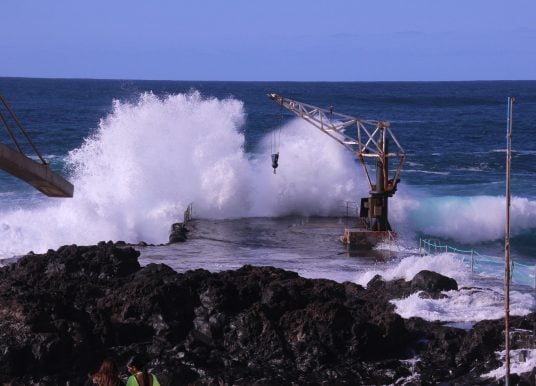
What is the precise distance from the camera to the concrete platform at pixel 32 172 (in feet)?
34.7

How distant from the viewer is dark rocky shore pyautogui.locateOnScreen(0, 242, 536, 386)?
15961mm

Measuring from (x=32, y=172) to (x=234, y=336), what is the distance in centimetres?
668

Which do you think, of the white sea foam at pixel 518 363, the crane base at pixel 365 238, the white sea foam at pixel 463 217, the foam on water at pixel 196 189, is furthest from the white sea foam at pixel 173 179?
the white sea foam at pixel 518 363

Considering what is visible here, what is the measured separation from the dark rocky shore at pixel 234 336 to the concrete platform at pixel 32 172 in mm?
4885

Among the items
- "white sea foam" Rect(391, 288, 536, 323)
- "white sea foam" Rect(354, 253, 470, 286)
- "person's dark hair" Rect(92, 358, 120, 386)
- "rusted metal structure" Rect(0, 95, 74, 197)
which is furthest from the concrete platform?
"white sea foam" Rect(354, 253, 470, 286)

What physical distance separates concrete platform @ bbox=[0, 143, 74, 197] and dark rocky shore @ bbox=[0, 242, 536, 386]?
4.88 m

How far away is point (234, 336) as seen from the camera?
17.0 meters

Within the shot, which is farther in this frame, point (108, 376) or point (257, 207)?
point (257, 207)

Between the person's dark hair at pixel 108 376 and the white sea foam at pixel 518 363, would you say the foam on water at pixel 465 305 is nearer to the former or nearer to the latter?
the white sea foam at pixel 518 363

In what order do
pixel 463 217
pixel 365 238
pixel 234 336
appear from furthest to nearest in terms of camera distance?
pixel 463 217 < pixel 365 238 < pixel 234 336

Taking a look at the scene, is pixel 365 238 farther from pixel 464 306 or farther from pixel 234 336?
pixel 234 336

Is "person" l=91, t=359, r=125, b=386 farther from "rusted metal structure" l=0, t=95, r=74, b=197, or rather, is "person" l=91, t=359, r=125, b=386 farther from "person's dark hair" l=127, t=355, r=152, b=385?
"rusted metal structure" l=0, t=95, r=74, b=197

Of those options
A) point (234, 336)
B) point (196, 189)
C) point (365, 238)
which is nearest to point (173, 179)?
point (196, 189)

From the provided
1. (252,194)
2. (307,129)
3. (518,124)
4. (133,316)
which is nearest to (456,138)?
(518,124)
